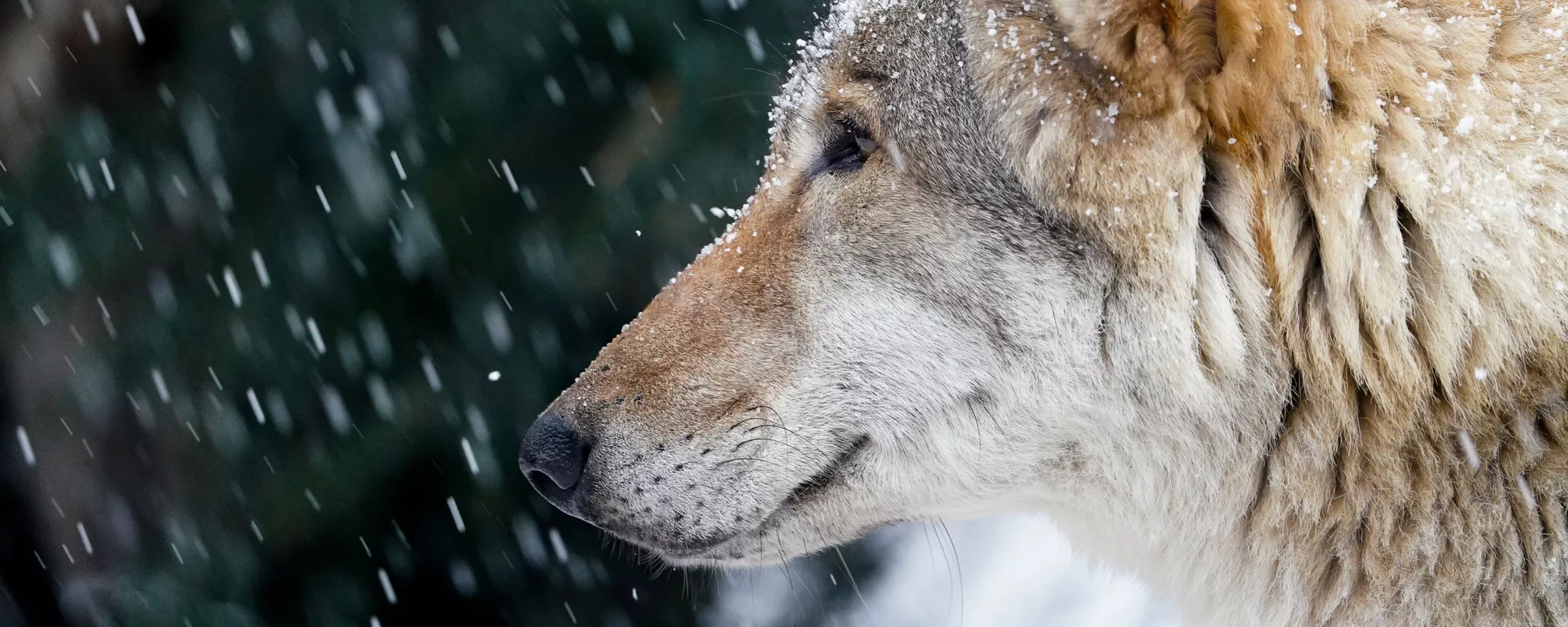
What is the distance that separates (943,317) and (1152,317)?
0.37 metres

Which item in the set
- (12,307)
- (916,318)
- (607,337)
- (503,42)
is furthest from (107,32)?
(916,318)

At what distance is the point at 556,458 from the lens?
6.70ft

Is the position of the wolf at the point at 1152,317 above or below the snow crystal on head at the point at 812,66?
below

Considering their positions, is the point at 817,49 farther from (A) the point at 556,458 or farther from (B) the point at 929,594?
(B) the point at 929,594

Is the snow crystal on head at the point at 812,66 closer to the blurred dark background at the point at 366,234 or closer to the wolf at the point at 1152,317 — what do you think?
the wolf at the point at 1152,317

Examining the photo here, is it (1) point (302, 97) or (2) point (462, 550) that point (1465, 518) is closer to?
(2) point (462, 550)

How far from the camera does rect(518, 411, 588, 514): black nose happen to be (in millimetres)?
2037

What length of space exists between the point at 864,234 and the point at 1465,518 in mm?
1078

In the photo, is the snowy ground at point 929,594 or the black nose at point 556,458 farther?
the snowy ground at point 929,594

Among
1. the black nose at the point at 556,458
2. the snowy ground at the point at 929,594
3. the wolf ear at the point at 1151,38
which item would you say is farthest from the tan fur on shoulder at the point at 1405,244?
the snowy ground at the point at 929,594

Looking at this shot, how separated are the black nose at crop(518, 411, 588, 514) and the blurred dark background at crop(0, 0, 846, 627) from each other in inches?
47.5

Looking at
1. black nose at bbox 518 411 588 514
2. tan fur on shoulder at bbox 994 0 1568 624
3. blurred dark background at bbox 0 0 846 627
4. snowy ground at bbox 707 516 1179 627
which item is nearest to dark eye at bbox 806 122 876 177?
tan fur on shoulder at bbox 994 0 1568 624

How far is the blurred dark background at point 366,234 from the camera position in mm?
3207

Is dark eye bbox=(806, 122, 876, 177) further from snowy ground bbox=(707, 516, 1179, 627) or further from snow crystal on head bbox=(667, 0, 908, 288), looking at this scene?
snowy ground bbox=(707, 516, 1179, 627)
